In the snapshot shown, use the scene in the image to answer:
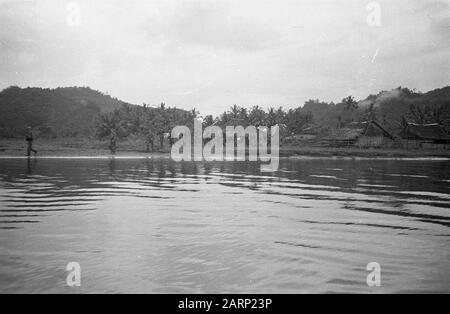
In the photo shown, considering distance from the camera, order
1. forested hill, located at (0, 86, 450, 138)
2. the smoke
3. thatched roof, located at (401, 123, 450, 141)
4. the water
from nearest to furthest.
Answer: the water → thatched roof, located at (401, 123, 450, 141) → forested hill, located at (0, 86, 450, 138) → the smoke

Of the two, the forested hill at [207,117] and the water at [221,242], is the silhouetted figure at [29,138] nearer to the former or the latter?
the water at [221,242]

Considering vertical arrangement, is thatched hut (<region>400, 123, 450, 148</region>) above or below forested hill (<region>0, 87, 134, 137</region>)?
below

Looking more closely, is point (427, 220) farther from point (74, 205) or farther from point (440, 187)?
point (74, 205)

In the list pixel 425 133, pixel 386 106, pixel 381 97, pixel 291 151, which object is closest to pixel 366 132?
pixel 425 133

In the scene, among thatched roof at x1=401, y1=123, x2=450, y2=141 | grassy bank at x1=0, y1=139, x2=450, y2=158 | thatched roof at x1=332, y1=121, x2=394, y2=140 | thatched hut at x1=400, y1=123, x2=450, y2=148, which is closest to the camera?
grassy bank at x1=0, y1=139, x2=450, y2=158

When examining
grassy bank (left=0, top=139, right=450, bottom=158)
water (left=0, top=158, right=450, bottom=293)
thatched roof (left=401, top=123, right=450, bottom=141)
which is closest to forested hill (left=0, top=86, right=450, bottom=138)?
grassy bank (left=0, top=139, right=450, bottom=158)

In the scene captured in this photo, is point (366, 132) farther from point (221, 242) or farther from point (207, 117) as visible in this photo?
point (221, 242)

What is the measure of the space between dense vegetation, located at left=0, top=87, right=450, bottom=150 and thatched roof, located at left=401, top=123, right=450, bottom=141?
1192 centimetres

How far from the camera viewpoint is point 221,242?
6.36m

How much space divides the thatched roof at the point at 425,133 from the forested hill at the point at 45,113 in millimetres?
65118

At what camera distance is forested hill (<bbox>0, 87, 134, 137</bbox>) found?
84.7 metres

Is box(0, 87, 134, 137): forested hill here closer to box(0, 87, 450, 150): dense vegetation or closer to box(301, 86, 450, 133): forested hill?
box(0, 87, 450, 150): dense vegetation

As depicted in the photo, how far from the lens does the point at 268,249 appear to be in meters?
6.06
